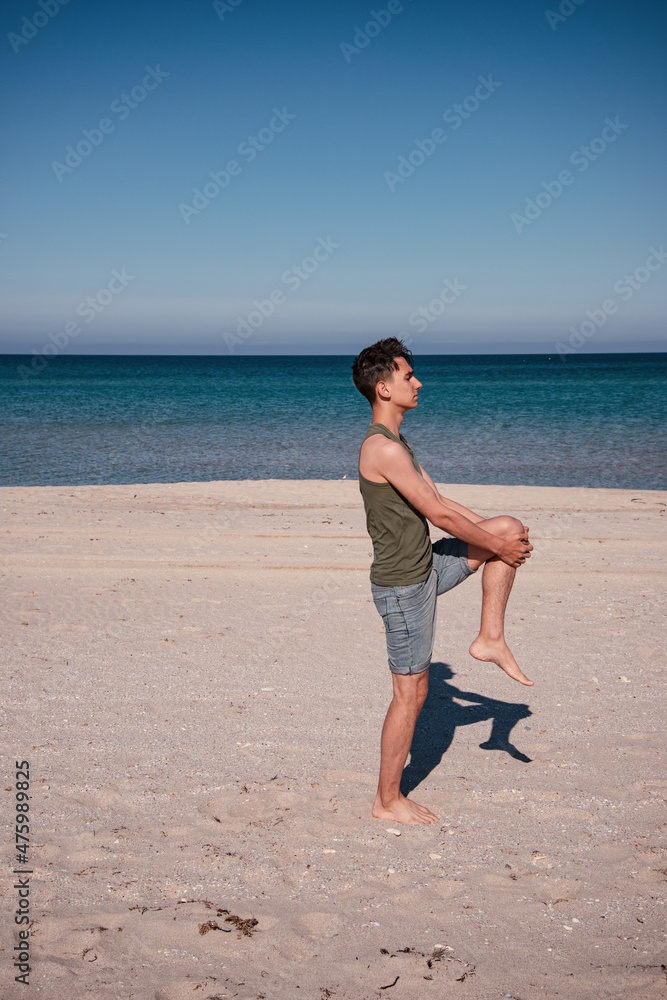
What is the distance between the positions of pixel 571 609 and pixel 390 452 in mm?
4283

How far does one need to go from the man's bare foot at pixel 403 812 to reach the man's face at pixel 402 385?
190cm

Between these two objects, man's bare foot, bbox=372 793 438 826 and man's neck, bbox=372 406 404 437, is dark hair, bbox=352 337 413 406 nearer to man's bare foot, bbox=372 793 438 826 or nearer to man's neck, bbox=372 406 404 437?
man's neck, bbox=372 406 404 437

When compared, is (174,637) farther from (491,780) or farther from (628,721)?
(628,721)

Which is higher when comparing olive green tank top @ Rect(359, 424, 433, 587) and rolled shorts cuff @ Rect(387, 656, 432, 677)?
→ olive green tank top @ Rect(359, 424, 433, 587)

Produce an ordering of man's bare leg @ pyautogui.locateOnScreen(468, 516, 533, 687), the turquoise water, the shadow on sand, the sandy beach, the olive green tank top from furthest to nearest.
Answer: the turquoise water → the shadow on sand → man's bare leg @ pyautogui.locateOnScreen(468, 516, 533, 687) → the olive green tank top → the sandy beach

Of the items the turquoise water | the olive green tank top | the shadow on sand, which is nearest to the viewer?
the olive green tank top

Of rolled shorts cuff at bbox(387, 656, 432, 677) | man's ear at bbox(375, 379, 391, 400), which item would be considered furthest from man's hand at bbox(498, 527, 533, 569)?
man's ear at bbox(375, 379, 391, 400)

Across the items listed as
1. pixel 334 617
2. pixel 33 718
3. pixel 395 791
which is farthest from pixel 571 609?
pixel 33 718

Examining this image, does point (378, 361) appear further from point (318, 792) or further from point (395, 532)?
point (318, 792)

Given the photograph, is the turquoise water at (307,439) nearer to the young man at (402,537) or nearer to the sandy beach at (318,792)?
the sandy beach at (318,792)

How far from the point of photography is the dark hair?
3303 millimetres

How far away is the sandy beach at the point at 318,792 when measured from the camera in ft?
8.59

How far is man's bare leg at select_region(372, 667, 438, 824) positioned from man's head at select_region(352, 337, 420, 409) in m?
1.30

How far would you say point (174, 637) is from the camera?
5992 mm
